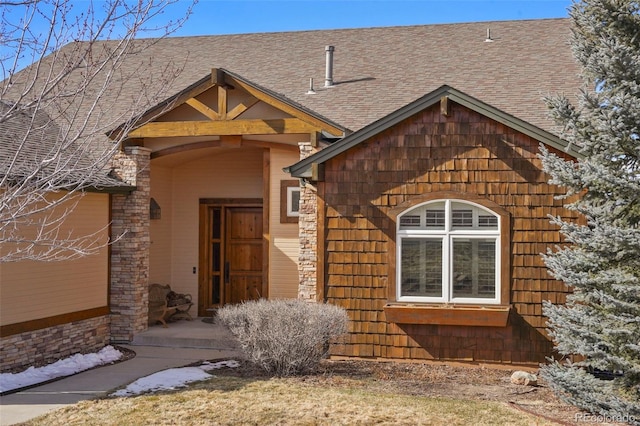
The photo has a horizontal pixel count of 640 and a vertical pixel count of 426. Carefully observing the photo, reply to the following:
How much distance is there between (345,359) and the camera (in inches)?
418

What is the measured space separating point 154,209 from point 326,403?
22.6ft

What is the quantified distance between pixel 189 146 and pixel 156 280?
2.91m

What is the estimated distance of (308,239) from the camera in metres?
11.4

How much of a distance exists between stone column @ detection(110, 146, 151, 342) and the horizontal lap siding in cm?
364

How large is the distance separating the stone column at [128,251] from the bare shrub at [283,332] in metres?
3.38

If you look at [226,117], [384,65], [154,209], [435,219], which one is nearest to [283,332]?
[435,219]

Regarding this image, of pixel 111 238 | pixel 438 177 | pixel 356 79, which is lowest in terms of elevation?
pixel 111 238

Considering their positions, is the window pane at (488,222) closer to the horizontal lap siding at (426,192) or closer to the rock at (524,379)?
the horizontal lap siding at (426,192)

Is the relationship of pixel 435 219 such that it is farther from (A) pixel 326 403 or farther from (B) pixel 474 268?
(A) pixel 326 403

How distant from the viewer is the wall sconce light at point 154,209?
13441 millimetres

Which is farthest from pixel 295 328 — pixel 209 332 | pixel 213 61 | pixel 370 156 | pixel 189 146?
pixel 213 61

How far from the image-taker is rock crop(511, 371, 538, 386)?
9.14 m

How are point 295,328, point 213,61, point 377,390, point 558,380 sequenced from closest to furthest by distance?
point 558,380, point 377,390, point 295,328, point 213,61

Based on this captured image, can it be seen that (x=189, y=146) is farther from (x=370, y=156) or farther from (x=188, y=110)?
(x=370, y=156)
